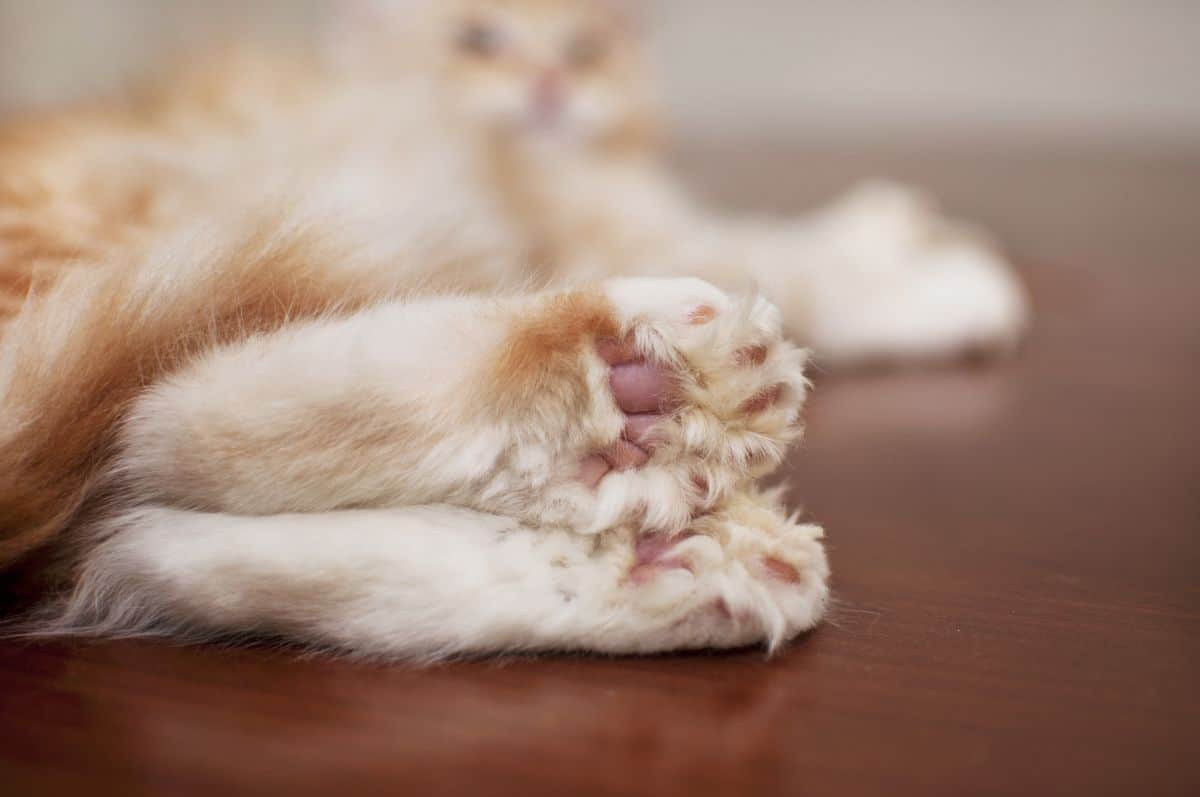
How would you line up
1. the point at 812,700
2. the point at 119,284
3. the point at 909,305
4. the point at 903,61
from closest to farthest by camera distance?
the point at 812,700, the point at 119,284, the point at 909,305, the point at 903,61

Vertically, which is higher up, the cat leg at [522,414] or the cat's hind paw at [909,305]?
the cat's hind paw at [909,305]

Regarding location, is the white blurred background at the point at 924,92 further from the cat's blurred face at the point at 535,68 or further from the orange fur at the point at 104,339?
the orange fur at the point at 104,339

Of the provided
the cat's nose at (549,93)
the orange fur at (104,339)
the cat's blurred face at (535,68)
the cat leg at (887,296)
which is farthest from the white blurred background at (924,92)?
the orange fur at (104,339)

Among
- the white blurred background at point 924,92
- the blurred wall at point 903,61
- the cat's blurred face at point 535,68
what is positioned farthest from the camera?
the blurred wall at point 903,61

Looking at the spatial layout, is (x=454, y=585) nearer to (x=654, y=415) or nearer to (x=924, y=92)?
(x=654, y=415)

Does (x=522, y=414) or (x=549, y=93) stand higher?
(x=549, y=93)

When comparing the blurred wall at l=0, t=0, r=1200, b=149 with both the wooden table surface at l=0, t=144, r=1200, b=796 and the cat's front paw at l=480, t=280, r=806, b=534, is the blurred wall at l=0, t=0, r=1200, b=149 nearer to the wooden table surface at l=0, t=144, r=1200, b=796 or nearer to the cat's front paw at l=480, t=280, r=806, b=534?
the wooden table surface at l=0, t=144, r=1200, b=796

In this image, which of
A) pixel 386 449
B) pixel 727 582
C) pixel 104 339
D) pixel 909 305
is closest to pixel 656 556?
pixel 727 582

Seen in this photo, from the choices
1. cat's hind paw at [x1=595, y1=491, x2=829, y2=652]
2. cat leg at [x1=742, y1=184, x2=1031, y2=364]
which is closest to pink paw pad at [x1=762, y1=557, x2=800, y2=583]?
cat's hind paw at [x1=595, y1=491, x2=829, y2=652]
